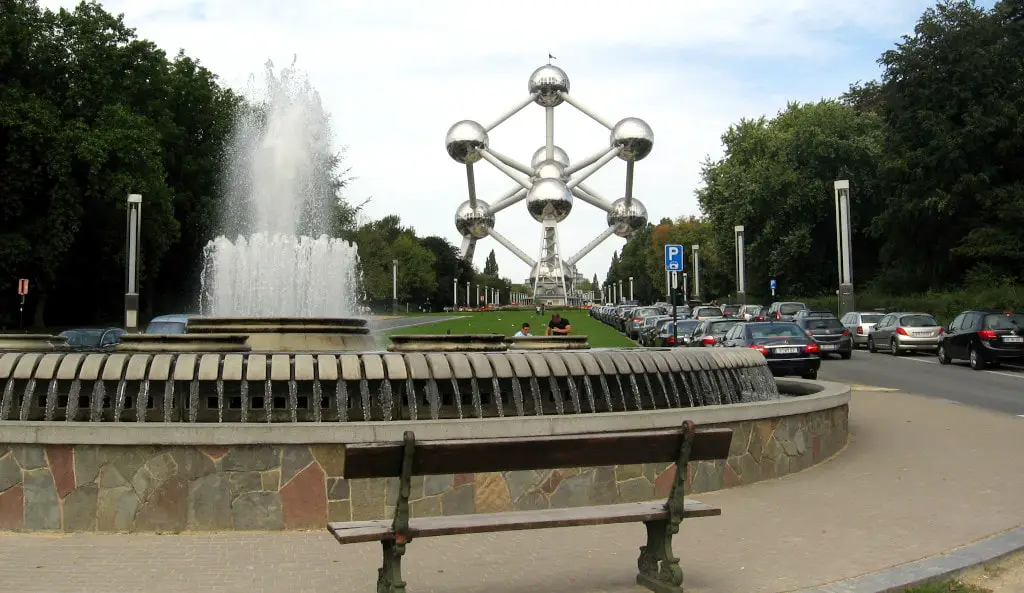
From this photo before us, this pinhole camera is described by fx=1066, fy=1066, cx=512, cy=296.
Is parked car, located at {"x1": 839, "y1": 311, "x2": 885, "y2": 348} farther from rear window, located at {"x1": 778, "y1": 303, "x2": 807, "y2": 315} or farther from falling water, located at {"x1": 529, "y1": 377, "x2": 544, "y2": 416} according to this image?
falling water, located at {"x1": 529, "y1": 377, "x2": 544, "y2": 416}

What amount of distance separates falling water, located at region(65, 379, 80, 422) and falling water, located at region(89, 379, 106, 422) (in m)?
0.12

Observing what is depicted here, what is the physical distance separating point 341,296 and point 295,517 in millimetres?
17298

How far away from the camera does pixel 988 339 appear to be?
27.2 metres

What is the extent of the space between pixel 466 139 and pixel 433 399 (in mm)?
99716

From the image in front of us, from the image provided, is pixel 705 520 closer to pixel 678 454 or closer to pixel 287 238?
pixel 678 454

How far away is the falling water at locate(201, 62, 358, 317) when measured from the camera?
2314cm

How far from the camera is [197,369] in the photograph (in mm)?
8555

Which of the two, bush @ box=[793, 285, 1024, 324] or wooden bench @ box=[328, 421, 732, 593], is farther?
bush @ box=[793, 285, 1024, 324]

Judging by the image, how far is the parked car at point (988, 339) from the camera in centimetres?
2702

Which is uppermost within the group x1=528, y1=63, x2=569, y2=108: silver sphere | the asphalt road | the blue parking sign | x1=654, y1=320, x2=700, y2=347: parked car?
x1=528, y1=63, x2=569, y2=108: silver sphere

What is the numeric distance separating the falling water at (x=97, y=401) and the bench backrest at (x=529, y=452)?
423cm

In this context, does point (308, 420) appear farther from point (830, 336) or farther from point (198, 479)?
point (830, 336)

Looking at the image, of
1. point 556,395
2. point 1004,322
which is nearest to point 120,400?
point 556,395

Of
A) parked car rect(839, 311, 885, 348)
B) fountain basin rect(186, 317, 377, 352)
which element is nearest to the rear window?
parked car rect(839, 311, 885, 348)
